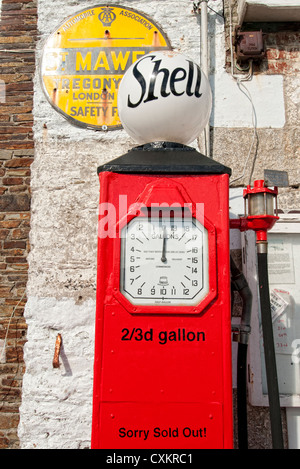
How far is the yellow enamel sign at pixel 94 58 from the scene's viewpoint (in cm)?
313

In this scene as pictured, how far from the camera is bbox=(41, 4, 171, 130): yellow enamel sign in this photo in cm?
313

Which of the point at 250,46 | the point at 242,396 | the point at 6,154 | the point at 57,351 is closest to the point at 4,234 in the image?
the point at 6,154

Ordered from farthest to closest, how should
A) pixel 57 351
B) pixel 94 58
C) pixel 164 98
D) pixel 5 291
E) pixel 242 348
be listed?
pixel 94 58
pixel 5 291
pixel 57 351
pixel 242 348
pixel 164 98

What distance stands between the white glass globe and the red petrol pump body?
19cm

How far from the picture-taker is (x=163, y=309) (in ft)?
6.13

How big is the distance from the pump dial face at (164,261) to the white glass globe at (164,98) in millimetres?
441

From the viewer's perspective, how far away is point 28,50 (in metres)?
3.27

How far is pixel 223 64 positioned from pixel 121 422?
8.18 feet

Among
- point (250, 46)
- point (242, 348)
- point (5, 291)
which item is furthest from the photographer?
point (250, 46)

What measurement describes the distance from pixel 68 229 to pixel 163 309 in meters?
1.32

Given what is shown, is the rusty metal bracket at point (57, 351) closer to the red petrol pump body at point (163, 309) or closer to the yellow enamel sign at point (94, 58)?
the red petrol pump body at point (163, 309)

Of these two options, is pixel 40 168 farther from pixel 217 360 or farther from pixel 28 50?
pixel 217 360

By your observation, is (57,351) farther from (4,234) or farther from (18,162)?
(18,162)

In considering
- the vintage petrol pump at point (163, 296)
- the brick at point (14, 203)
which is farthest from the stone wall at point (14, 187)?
the vintage petrol pump at point (163, 296)
